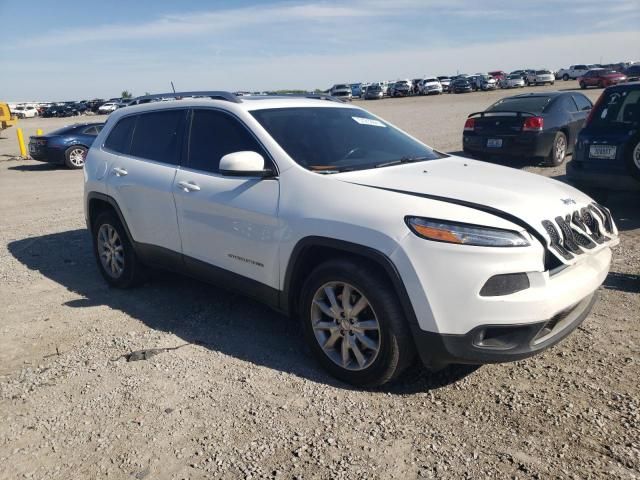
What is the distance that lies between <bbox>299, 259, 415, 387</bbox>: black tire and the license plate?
481 cm

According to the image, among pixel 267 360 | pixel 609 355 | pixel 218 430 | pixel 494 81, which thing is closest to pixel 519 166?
pixel 609 355

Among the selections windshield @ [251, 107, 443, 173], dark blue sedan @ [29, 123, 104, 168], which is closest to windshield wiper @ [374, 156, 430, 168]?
windshield @ [251, 107, 443, 173]

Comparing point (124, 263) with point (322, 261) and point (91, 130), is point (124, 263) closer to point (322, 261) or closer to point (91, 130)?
point (322, 261)

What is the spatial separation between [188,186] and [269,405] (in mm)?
1887

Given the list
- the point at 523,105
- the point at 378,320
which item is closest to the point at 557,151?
the point at 523,105

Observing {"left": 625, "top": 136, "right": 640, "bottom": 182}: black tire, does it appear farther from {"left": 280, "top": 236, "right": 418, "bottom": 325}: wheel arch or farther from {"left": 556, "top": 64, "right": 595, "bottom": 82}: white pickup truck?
{"left": 556, "top": 64, "right": 595, "bottom": 82}: white pickup truck

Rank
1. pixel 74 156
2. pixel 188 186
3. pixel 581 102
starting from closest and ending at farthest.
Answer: pixel 188 186, pixel 581 102, pixel 74 156

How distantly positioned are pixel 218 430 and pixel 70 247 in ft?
16.6

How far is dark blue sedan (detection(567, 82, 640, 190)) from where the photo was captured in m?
6.44

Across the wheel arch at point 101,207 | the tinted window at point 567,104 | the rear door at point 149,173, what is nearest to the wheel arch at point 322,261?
the rear door at point 149,173

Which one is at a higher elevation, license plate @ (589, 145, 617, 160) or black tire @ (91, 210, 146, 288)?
license plate @ (589, 145, 617, 160)

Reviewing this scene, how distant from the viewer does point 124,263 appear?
538 centimetres

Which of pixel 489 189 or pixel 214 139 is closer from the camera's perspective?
pixel 489 189

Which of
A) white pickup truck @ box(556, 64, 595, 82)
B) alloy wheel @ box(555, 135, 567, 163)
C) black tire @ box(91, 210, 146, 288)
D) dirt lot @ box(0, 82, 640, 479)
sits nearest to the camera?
dirt lot @ box(0, 82, 640, 479)
